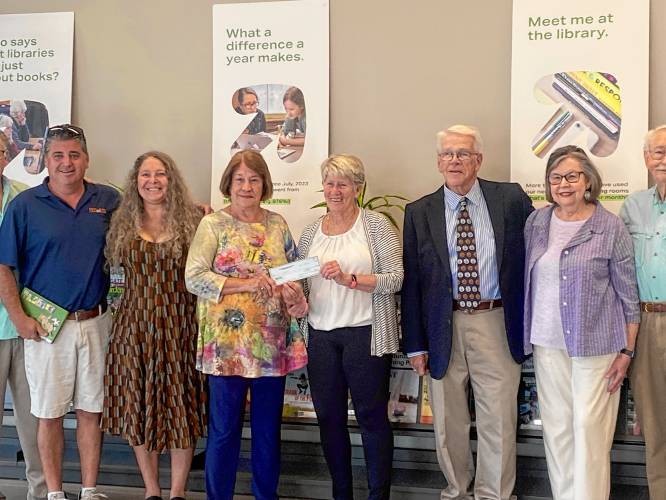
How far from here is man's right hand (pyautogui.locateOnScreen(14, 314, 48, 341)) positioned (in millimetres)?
3211

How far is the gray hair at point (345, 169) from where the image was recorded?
307cm

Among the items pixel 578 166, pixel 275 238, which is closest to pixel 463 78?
pixel 578 166

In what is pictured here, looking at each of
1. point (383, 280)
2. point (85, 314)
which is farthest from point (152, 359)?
point (383, 280)

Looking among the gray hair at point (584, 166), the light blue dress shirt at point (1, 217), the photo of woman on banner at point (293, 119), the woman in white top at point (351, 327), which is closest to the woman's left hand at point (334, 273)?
the woman in white top at point (351, 327)

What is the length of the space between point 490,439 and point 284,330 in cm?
105

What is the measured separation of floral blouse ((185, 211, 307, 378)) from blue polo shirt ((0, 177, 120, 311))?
0.56 m

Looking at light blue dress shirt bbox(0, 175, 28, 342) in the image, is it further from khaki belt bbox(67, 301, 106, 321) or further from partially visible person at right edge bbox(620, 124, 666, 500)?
partially visible person at right edge bbox(620, 124, 666, 500)

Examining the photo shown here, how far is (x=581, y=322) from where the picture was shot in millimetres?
2834

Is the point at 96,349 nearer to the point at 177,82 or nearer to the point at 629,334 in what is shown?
the point at 177,82

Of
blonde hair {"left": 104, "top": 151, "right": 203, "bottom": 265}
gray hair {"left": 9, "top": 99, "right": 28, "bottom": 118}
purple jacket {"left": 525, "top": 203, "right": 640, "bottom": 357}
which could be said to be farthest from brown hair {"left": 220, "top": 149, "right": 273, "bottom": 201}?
gray hair {"left": 9, "top": 99, "right": 28, "bottom": 118}

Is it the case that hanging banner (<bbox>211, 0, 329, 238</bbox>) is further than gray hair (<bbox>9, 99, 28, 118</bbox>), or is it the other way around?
gray hair (<bbox>9, 99, 28, 118</bbox>)

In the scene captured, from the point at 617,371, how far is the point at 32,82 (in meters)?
3.65

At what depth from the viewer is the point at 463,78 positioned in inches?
148

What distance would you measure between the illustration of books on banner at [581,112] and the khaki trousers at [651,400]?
1041 mm
